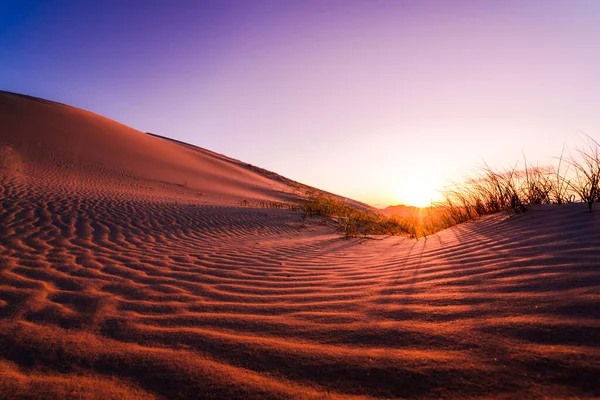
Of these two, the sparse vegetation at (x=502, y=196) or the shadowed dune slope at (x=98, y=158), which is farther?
the shadowed dune slope at (x=98, y=158)

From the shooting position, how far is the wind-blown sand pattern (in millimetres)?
1444

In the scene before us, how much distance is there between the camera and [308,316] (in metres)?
2.19

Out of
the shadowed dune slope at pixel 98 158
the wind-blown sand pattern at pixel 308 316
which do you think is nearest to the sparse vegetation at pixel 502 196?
the wind-blown sand pattern at pixel 308 316

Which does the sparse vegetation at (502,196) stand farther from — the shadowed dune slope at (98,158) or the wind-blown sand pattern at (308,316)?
the shadowed dune slope at (98,158)

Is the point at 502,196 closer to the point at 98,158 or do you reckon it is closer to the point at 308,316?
the point at 308,316

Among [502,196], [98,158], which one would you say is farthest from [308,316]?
[98,158]

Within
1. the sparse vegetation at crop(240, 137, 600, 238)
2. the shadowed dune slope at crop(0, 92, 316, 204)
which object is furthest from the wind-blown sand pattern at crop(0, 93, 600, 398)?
the shadowed dune slope at crop(0, 92, 316, 204)

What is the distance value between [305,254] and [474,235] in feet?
7.20

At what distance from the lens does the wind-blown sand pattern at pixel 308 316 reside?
4.74ft

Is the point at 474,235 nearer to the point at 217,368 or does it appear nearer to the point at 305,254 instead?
the point at 305,254

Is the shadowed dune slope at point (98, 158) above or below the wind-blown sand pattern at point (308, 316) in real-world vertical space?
above

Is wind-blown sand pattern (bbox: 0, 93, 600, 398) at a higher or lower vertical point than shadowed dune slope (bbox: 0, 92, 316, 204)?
lower

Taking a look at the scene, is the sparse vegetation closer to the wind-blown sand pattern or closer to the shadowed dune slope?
the wind-blown sand pattern

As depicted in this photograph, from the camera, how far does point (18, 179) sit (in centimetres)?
1030
